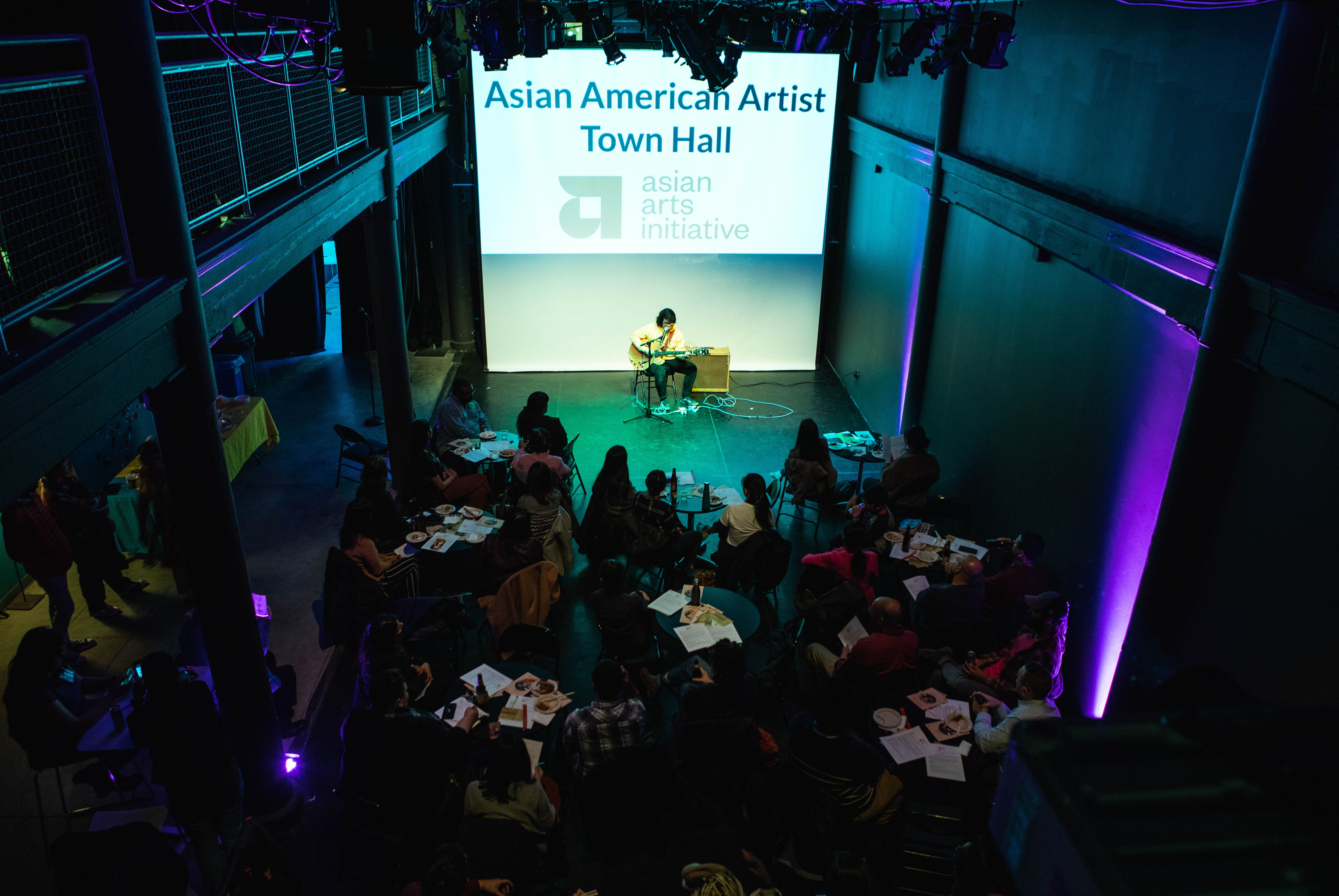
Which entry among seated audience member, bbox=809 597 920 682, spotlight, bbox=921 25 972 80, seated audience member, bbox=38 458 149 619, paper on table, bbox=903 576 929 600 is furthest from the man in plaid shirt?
spotlight, bbox=921 25 972 80

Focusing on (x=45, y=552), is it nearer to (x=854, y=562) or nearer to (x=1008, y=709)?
(x=854, y=562)

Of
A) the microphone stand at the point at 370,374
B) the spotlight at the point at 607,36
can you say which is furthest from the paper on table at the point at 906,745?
the microphone stand at the point at 370,374

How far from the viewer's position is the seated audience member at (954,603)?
18.1 feet

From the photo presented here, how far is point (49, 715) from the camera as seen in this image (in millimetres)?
4359

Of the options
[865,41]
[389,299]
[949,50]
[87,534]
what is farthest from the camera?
[389,299]

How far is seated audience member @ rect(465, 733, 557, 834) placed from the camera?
3.72 metres

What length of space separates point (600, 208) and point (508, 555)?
647 centimetres

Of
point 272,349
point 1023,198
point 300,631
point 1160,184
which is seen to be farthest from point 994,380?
point 272,349

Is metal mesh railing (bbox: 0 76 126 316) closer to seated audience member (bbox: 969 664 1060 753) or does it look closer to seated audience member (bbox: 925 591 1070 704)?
seated audience member (bbox: 969 664 1060 753)

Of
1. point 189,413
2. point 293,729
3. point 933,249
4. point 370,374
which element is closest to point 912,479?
point 933,249

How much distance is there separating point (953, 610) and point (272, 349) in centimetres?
1003

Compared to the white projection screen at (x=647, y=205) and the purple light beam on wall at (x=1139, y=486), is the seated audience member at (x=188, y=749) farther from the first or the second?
the white projection screen at (x=647, y=205)

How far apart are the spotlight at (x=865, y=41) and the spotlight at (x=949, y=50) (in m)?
0.40

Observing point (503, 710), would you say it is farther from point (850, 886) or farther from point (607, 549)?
point (607, 549)
